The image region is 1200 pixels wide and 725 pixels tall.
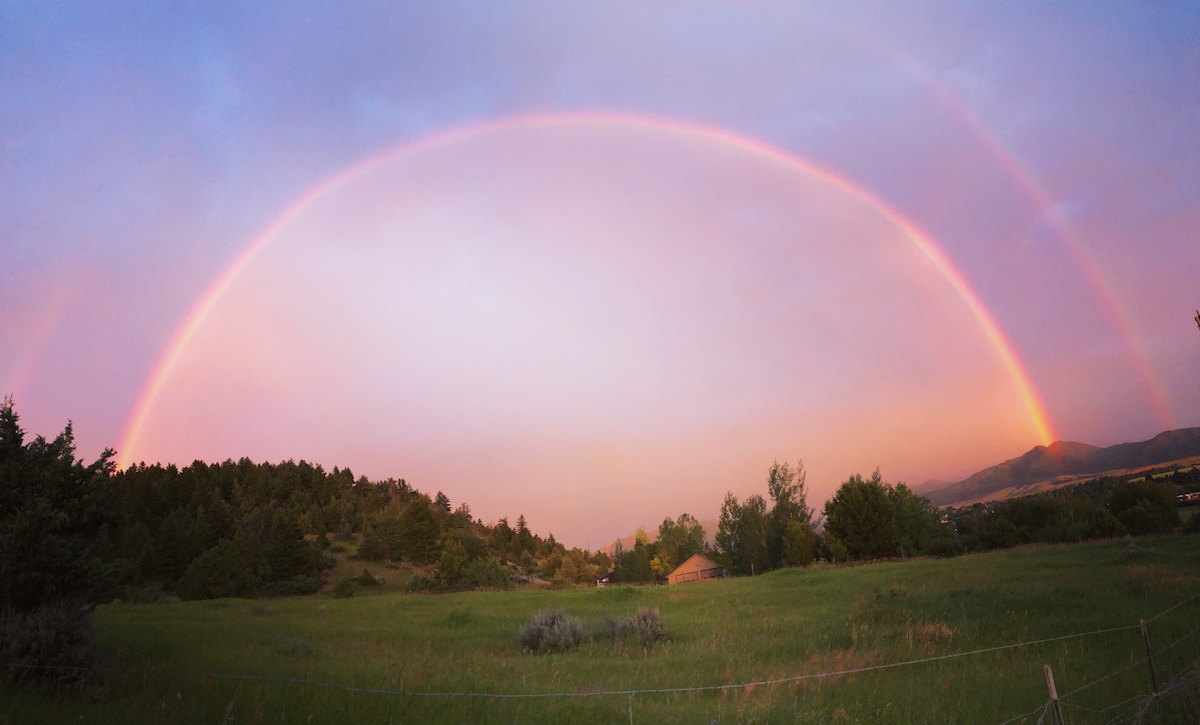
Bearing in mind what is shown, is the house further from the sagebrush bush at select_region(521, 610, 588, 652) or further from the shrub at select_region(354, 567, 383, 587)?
the sagebrush bush at select_region(521, 610, 588, 652)

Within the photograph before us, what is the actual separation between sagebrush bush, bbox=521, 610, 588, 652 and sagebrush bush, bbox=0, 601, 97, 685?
8.93 m

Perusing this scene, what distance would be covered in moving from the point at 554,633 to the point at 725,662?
4816 mm

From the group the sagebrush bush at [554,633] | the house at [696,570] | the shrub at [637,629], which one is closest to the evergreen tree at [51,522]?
the sagebrush bush at [554,633]

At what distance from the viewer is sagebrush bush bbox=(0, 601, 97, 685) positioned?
8.49m

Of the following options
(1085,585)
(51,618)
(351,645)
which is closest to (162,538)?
(351,645)

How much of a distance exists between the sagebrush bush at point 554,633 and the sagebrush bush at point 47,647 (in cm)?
893

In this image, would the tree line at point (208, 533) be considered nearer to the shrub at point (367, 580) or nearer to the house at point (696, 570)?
the shrub at point (367, 580)

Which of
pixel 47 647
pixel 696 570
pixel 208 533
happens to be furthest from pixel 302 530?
pixel 47 647

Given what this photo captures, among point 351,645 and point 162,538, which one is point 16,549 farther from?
point 162,538

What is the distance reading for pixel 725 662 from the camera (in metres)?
12.4

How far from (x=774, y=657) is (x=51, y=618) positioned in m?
12.1

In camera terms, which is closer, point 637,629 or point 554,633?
point 554,633

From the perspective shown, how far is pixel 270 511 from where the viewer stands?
259 ft

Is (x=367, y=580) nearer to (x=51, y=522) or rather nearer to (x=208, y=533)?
(x=208, y=533)
